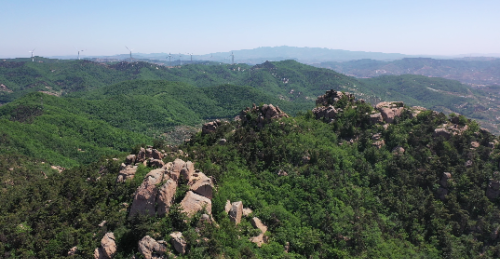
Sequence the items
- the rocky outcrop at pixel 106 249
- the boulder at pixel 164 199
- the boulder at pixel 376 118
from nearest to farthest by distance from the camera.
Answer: the rocky outcrop at pixel 106 249 < the boulder at pixel 164 199 < the boulder at pixel 376 118

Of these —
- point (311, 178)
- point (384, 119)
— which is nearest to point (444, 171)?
point (384, 119)

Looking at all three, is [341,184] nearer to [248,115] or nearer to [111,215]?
[248,115]

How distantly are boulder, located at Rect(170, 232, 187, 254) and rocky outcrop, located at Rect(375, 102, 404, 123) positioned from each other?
4890cm

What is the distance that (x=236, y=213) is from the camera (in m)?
31.6

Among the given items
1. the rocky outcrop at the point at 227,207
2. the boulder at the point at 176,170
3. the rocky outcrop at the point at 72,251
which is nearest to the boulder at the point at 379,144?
the rocky outcrop at the point at 227,207

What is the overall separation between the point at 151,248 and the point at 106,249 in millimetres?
4505

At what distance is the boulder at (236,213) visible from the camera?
31394mm

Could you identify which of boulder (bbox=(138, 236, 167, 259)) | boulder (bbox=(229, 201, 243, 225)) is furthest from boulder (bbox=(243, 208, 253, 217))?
boulder (bbox=(138, 236, 167, 259))

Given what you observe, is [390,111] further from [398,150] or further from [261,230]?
[261,230]

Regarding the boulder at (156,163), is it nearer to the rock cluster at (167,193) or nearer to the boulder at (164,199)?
the rock cluster at (167,193)

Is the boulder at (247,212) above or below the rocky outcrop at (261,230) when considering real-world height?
above

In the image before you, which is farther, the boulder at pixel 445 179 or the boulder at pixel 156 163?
the boulder at pixel 445 179

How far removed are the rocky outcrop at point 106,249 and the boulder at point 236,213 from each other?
38.7 ft

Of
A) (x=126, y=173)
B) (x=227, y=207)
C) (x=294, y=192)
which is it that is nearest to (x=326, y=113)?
(x=294, y=192)
